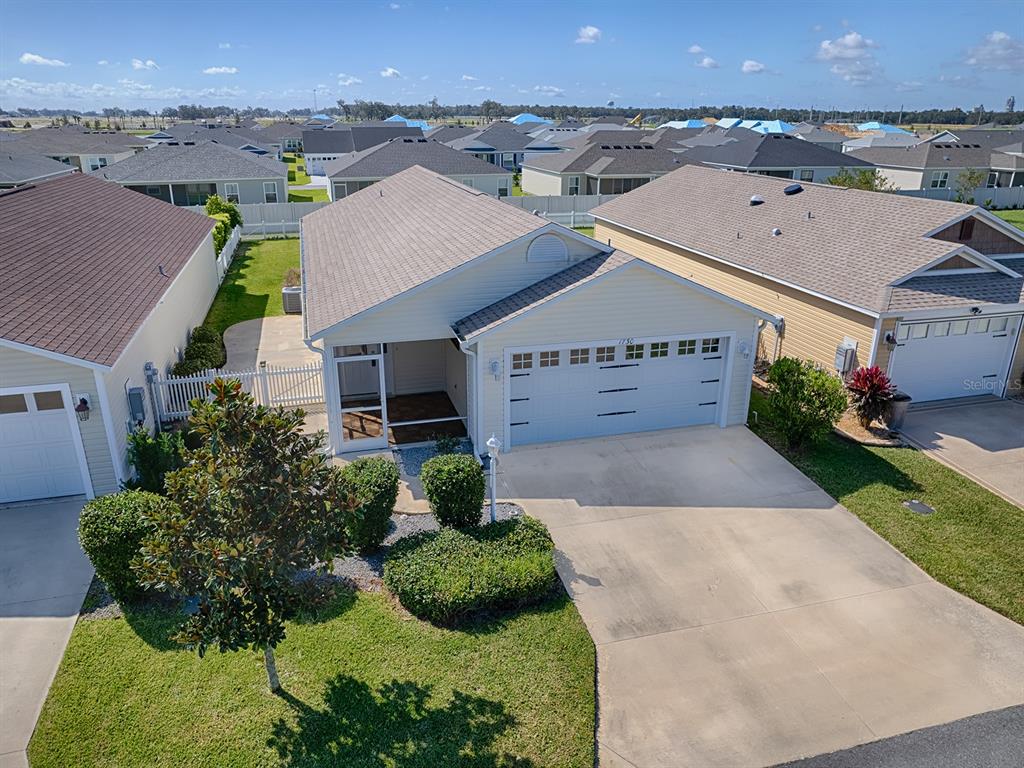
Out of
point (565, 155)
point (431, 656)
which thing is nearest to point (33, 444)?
point (431, 656)

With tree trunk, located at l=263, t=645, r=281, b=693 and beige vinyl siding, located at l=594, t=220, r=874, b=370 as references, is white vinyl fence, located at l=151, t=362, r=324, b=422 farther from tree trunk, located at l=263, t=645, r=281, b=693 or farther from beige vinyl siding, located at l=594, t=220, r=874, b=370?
beige vinyl siding, located at l=594, t=220, r=874, b=370

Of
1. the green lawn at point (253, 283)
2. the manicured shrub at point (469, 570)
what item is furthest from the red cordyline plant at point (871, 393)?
the green lawn at point (253, 283)

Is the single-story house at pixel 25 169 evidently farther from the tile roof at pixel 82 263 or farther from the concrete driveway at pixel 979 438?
the concrete driveway at pixel 979 438

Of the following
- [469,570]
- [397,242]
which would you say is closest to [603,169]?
[397,242]

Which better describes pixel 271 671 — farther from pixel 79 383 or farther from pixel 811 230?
pixel 811 230

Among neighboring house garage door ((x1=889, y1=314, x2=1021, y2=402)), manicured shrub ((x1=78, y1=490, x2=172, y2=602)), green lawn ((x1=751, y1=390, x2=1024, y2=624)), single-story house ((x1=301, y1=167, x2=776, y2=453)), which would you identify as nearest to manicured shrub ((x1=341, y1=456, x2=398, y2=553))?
manicured shrub ((x1=78, y1=490, x2=172, y2=602))

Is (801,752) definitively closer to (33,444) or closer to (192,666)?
(192,666)

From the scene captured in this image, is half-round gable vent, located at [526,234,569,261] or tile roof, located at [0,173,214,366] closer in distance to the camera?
tile roof, located at [0,173,214,366]
